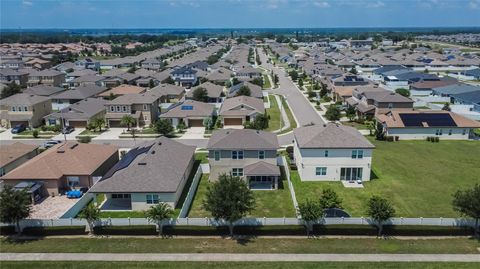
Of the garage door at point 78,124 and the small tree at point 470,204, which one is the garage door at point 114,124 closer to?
the garage door at point 78,124

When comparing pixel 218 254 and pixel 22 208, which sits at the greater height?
pixel 22 208

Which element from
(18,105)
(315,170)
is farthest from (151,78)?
(315,170)

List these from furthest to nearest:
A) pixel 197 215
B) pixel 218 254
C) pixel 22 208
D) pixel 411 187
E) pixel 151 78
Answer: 1. pixel 151 78
2. pixel 411 187
3. pixel 197 215
4. pixel 22 208
5. pixel 218 254

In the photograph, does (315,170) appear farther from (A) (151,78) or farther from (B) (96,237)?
(A) (151,78)

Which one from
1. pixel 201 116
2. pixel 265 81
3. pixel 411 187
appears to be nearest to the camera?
pixel 411 187

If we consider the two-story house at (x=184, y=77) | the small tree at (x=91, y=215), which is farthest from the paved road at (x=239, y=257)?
the two-story house at (x=184, y=77)

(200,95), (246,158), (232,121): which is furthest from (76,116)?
(246,158)

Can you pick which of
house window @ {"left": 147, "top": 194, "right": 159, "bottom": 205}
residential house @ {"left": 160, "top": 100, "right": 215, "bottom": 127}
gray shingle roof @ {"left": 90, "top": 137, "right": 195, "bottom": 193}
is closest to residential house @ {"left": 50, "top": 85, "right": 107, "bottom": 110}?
residential house @ {"left": 160, "top": 100, "right": 215, "bottom": 127}
